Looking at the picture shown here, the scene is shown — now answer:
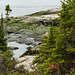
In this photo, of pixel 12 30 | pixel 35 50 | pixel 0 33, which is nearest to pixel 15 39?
pixel 12 30

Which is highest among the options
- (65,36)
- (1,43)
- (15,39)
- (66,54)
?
(65,36)

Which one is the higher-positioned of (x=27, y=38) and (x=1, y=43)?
(x=1, y=43)

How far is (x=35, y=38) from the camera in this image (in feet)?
158

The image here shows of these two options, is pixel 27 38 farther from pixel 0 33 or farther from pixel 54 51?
pixel 54 51

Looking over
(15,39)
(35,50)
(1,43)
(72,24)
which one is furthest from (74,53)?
(15,39)

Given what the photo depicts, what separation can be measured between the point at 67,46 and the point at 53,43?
177cm

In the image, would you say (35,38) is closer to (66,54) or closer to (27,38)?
(27,38)

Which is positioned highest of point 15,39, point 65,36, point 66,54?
point 65,36

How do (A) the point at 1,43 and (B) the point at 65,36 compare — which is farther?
(A) the point at 1,43

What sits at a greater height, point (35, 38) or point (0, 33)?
point (0, 33)

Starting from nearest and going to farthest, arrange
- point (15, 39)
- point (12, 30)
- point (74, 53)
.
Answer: point (74, 53)
point (15, 39)
point (12, 30)

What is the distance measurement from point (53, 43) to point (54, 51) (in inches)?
60.6

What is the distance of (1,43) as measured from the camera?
19.6 meters

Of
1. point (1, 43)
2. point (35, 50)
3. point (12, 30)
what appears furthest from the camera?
point (12, 30)
